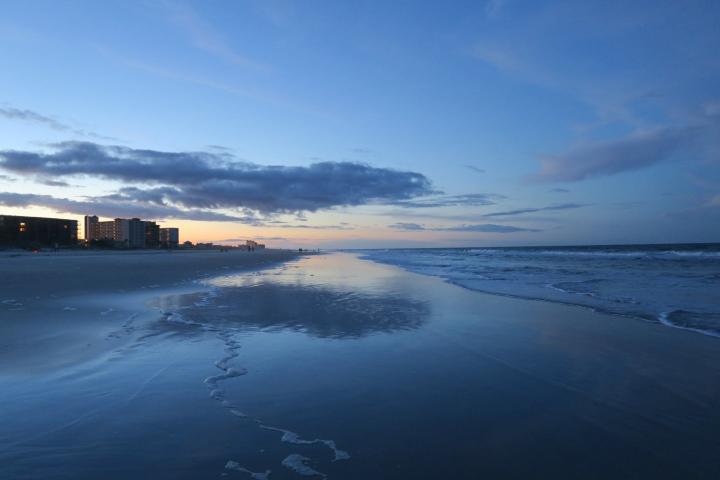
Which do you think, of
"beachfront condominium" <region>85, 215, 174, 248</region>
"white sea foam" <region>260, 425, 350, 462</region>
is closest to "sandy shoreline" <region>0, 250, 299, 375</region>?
"white sea foam" <region>260, 425, 350, 462</region>

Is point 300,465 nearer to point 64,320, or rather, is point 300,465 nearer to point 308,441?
point 308,441

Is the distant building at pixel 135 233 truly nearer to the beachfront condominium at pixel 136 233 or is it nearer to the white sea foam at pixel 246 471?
the beachfront condominium at pixel 136 233

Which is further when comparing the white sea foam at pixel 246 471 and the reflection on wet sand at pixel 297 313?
the reflection on wet sand at pixel 297 313

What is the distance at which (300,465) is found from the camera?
361cm

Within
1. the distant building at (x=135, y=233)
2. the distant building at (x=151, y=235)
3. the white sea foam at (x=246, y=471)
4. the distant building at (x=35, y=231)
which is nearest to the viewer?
the white sea foam at (x=246, y=471)

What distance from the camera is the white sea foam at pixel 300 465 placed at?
3469 mm

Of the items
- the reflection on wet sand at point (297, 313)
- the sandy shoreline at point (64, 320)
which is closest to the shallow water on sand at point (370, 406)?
the reflection on wet sand at point (297, 313)

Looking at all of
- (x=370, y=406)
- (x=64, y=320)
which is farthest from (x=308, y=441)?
(x=64, y=320)

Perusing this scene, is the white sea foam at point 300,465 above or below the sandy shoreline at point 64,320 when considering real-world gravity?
above

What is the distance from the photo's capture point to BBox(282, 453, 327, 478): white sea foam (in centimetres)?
347

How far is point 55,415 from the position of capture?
181 inches

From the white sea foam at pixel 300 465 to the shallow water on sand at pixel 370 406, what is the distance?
0.05 ft

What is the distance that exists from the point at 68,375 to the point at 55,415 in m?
1.61

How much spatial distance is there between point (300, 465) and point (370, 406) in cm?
151
